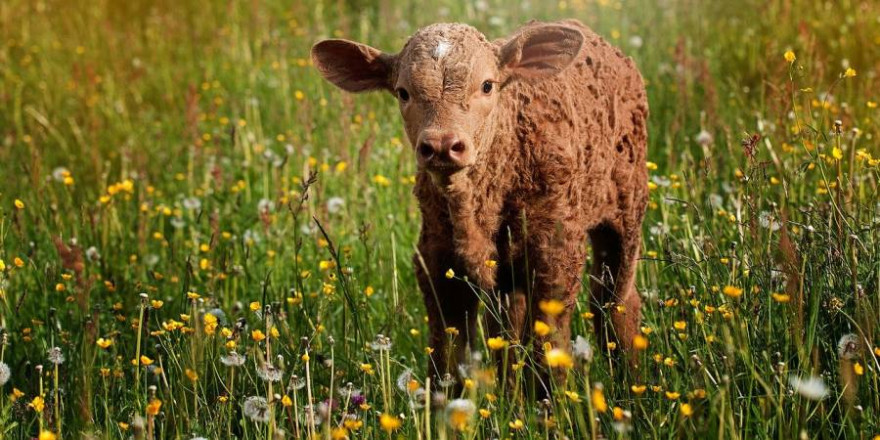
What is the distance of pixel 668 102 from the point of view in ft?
21.3

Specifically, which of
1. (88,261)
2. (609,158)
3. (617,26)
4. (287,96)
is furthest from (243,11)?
(609,158)

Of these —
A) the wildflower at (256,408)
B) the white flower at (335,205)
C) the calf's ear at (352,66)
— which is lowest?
the wildflower at (256,408)

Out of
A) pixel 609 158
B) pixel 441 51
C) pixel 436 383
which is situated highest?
pixel 441 51

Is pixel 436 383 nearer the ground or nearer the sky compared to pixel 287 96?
nearer the ground

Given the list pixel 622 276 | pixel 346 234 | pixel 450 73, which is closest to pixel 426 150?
pixel 450 73

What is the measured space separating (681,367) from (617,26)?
5989 mm

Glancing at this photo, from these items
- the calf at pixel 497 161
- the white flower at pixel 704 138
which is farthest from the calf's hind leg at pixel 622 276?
the white flower at pixel 704 138

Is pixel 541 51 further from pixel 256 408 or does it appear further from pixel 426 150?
pixel 256 408

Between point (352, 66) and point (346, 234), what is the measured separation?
140 cm

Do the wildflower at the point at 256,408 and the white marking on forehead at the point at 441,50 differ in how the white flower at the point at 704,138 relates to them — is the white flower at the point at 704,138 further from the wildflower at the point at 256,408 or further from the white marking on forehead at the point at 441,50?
the wildflower at the point at 256,408

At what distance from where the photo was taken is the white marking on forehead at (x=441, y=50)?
3527mm

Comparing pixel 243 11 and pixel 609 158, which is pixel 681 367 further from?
pixel 243 11

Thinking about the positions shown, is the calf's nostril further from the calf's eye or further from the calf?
the calf's eye

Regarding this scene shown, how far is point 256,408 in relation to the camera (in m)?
3.04
